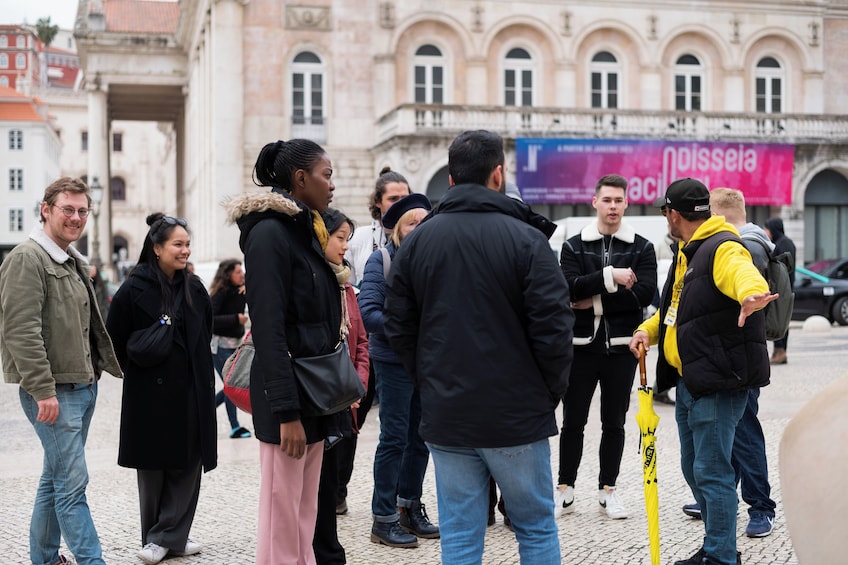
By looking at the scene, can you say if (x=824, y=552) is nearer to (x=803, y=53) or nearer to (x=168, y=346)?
(x=168, y=346)

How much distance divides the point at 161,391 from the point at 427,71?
91.9 feet

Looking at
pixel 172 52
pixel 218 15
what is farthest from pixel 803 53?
pixel 172 52

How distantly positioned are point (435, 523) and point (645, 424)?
6.45 ft

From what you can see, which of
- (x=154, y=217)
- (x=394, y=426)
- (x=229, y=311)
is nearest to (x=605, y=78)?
(x=229, y=311)

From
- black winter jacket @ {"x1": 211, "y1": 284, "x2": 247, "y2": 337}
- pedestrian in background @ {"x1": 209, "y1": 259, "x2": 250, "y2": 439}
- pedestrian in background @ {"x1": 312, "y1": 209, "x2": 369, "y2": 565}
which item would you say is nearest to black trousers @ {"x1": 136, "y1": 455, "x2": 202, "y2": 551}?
pedestrian in background @ {"x1": 312, "y1": 209, "x2": 369, "y2": 565}

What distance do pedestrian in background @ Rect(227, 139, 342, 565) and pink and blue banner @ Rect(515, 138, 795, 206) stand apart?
2643cm

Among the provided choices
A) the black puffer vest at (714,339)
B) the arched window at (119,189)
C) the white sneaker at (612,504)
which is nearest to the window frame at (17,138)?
the arched window at (119,189)

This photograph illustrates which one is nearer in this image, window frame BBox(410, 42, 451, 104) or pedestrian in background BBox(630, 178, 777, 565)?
pedestrian in background BBox(630, 178, 777, 565)

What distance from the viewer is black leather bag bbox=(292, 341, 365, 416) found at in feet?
15.1

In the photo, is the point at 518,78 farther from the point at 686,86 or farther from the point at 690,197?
the point at 690,197

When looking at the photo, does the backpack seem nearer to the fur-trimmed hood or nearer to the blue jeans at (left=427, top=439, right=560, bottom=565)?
the blue jeans at (left=427, top=439, right=560, bottom=565)

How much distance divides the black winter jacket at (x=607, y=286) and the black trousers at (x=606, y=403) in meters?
0.09

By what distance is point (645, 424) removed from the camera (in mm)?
5398

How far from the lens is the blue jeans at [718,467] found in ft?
17.5
